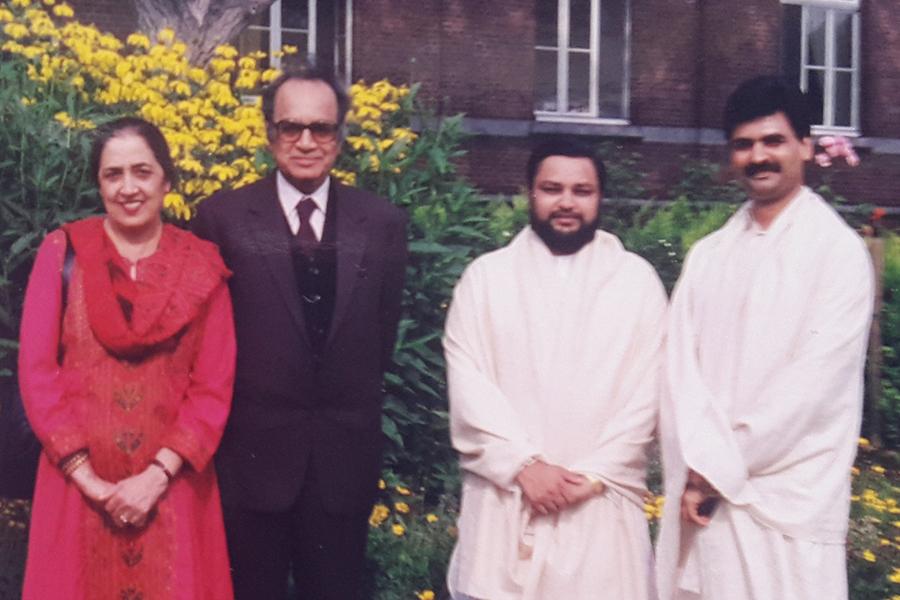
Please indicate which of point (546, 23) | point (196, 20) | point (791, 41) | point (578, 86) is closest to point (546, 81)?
point (578, 86)

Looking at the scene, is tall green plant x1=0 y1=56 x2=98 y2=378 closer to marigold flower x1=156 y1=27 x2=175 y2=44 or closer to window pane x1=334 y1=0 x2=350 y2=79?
marigold flower x1=156 y1=27 x2=175 y2=44

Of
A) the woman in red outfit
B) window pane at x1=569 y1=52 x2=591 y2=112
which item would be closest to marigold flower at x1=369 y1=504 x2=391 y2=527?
the woman in red outfit

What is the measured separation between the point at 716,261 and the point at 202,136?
10.9 ft

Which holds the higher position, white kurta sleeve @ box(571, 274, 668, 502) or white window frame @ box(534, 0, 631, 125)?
white window frame @ box(534, 0, 631, 125)

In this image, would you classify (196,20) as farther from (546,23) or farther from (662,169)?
(662,169)

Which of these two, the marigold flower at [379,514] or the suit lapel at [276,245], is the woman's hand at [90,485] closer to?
the suit lapel at [276,245]

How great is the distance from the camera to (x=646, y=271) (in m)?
4.31

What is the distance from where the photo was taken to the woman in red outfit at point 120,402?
12.9 feet

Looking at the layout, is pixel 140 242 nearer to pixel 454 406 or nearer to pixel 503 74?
pixel 454 406

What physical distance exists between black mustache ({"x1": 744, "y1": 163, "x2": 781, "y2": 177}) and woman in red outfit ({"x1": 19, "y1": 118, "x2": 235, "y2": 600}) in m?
1.65

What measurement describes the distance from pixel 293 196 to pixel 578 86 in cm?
1057

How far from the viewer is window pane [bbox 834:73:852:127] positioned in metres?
15.3

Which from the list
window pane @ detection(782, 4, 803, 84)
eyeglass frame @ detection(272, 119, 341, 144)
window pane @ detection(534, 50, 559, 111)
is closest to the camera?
eyeglass frame @ detection(272, 119, 341, 144)

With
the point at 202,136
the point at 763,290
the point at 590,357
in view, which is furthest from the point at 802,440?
the point at 202,136
